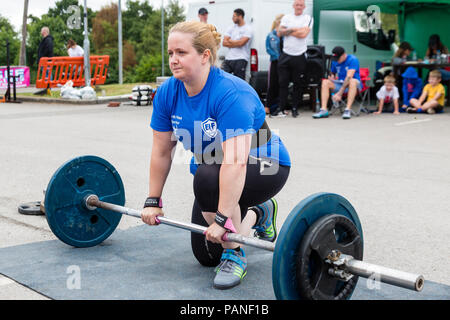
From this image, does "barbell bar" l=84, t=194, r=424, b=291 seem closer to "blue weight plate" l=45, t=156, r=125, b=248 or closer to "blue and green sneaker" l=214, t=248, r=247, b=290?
"blue and green sneaker" l=214, t=248, r=247, b=290

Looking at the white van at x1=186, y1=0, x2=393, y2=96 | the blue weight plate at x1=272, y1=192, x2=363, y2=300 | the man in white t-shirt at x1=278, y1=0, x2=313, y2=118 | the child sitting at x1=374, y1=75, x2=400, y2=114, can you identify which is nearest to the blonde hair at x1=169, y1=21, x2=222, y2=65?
the blue weight plate at x1=272, y1=192, x2=363, y2=300

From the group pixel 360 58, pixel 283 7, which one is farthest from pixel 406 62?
pixel 283 7

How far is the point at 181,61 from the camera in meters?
2.84

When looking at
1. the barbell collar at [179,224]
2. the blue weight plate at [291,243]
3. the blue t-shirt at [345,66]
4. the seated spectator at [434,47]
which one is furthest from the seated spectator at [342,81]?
the blue weight plate at [291,243]

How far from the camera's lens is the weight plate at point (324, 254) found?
245 cm

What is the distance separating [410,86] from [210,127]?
1008 cm

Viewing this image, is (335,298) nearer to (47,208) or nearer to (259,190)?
(259,190)

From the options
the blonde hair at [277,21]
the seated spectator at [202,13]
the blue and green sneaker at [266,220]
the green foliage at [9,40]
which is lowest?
the blue and green sneaker at [266,220]

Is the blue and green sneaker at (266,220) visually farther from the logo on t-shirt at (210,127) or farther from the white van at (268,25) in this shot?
the white van at (268,25)

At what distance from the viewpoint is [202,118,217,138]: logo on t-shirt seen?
293 cm

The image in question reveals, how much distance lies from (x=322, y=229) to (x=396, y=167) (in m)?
4.06

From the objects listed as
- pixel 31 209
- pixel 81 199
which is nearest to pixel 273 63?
pixel 31 209

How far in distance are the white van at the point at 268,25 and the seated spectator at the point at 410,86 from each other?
156 centimetres

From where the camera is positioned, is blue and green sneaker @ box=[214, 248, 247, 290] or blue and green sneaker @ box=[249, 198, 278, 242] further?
blue and green sneaker @ box=[249, 198, 278, 242]
